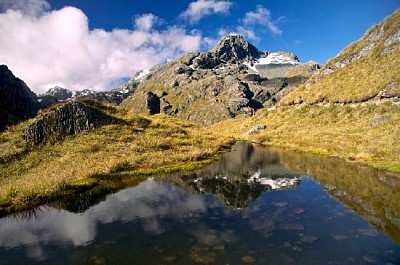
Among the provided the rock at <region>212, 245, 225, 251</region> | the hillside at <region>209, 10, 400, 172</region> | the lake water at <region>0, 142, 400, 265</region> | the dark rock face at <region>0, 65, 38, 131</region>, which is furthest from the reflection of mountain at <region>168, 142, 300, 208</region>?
the dark rock face at <region>0, 65, 38, 131</region>

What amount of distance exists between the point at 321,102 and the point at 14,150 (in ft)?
336

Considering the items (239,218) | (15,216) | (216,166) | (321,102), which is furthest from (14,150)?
(321,102)

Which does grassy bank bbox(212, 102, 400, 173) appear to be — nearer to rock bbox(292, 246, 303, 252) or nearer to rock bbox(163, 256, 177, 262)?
rock bbox(292, 246, 303, 252)

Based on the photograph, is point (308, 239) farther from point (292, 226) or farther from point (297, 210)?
point (297, 210)

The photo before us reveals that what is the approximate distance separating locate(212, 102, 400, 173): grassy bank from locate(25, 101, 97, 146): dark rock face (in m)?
46.1

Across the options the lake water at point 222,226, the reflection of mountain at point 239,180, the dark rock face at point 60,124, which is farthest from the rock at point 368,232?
the dark rock face at point 60,124

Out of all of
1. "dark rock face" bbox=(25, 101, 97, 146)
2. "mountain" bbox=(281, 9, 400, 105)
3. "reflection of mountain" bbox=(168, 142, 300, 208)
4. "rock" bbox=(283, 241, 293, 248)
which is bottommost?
"rock" bbox=(283, 241, 293, 248)

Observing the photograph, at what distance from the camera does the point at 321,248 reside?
22.8m

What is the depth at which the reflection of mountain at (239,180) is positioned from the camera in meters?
38.8

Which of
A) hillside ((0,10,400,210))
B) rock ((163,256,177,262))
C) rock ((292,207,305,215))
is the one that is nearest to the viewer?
rock ((163,256,177,262))

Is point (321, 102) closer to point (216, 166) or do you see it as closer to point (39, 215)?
point (216, 166)

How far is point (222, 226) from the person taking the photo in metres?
27.3

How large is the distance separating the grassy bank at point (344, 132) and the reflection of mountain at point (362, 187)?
12.2 ft

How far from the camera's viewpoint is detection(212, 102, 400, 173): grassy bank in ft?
189
